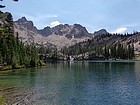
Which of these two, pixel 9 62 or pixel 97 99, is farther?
pixel 9 62

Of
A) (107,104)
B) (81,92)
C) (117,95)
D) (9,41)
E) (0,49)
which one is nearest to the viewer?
(107,104)

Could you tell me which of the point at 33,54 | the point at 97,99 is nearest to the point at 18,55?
the point at 33,54

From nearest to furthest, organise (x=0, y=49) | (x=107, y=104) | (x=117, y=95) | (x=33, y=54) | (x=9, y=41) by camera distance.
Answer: (x=107, y=104), (x=117, y=95), (x=0, y=49), (x=9, y=41), (x=33, y=54)

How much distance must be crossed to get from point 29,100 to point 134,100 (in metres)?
20.5

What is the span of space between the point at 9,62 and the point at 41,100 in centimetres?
8951

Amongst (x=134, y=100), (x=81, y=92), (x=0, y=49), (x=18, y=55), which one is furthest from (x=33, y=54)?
(x=134, y=100)

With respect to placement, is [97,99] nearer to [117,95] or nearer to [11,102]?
[117,95]

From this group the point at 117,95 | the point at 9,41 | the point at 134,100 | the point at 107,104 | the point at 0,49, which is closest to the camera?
the point at 107,104

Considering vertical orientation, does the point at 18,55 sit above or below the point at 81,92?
above

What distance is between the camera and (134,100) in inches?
1857

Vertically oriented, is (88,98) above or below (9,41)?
below

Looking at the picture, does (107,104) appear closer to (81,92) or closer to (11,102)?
(81,92)

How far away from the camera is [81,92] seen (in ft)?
187

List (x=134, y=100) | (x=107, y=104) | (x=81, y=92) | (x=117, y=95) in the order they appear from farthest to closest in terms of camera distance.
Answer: (x=81, y=92), (x=117, y=95), (x=134, y=100), (x=107, y=104)
